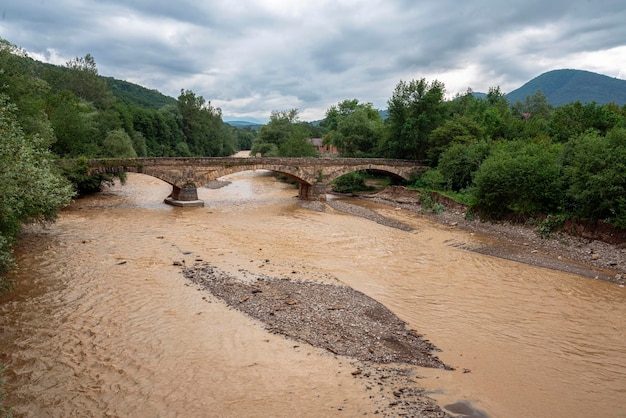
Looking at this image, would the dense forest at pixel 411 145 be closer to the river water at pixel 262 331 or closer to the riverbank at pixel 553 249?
the riverbank at pixel 553 249

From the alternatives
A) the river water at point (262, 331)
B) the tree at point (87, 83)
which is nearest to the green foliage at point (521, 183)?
the river water at point (262, 331)

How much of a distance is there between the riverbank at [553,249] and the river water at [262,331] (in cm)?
119

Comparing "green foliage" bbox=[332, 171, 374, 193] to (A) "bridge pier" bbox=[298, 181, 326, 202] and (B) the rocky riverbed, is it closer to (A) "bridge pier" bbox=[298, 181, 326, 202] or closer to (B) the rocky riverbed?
(A) "bridge pier" bbox=[298, 181, 326, 202]

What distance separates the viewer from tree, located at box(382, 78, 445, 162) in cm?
4731

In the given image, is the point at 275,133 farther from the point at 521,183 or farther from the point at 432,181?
the point at 521,183

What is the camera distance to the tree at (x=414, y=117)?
4731cm

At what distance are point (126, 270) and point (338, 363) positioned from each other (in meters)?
11.0

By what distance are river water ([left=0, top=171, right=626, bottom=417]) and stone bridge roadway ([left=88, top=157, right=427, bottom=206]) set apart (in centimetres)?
938

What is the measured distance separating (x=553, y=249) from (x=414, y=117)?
28140 millimetres

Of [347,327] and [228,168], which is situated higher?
[228,168]

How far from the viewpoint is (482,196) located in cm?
2994

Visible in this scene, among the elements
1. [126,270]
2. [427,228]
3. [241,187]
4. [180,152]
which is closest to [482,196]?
[427,228]

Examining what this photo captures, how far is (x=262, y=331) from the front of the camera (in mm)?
12250

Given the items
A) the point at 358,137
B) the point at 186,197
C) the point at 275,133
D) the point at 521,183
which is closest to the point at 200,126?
the point at 275,133
